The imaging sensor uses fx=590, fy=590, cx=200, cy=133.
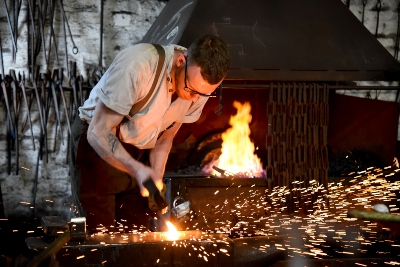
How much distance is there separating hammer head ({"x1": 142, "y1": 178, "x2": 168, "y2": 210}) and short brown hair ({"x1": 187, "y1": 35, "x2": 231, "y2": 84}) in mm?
582

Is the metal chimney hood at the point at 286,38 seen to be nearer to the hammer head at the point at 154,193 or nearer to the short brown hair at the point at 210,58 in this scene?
the short brown hair at the point at 210,58

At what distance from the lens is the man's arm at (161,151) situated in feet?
11.6

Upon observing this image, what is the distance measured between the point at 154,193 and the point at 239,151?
2.37 m

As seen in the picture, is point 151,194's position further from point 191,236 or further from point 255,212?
point 255,212

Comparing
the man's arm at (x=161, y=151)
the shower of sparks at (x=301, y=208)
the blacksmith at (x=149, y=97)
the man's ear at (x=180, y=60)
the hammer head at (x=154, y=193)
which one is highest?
the man's ear at (x=180, y=60)

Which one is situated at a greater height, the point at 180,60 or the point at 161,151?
the point at 180,60

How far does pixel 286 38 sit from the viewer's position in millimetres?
4531

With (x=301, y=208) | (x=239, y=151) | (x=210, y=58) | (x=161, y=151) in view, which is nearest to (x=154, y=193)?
(x=210, y=58)

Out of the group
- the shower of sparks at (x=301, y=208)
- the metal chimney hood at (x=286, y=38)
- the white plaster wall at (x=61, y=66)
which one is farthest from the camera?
the white plaster wall at (x=61, y=66)

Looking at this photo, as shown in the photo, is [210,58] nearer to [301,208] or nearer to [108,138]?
[108,138]

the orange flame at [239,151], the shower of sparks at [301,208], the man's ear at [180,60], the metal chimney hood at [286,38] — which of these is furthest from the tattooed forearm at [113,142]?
the orange flame at [239,151]

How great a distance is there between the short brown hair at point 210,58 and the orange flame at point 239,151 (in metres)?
1.94

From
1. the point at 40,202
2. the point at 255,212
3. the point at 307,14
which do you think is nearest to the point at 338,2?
the point at 307,14

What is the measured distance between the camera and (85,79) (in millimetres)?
5219
